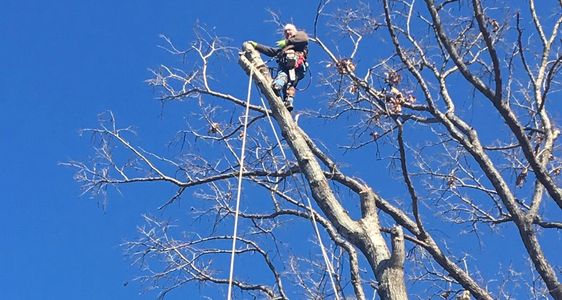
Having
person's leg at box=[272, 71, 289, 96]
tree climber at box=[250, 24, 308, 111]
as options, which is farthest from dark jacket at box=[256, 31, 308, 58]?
person's leg at box=[272, 71, 289, 96]

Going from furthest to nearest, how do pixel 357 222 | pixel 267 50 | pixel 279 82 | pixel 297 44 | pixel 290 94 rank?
pixel 297 44 → pixel 267 50 → pixel 290 94 → pixel 279 82 → pixel 357 222

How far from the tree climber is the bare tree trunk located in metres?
0.38

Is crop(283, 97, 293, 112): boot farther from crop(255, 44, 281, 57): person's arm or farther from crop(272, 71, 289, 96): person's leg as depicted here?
crop(255, 44, 281, 57): person's arm

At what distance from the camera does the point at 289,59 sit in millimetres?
6812

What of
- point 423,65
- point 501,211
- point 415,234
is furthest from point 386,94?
point 501,211

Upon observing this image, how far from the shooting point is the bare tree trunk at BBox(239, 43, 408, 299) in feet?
16.1

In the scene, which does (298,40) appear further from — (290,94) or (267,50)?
(290,94)

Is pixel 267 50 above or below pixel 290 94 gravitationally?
above

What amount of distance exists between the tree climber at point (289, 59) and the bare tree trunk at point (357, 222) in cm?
38

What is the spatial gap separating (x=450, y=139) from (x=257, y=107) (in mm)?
1750

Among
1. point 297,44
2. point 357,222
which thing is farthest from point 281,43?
point 357,222

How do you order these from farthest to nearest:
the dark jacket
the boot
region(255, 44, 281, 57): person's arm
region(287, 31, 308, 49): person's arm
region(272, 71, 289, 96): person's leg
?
region(287, 31, 308, 49): person's arm
the dark jacket
region(255, 44, 281, 57): person's arm
the boot
region(272, 71, 289, 96): person's leg

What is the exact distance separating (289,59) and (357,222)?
6.35ft

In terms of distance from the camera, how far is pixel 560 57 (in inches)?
307
